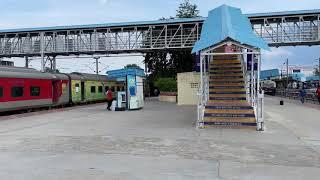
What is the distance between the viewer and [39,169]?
383 inches

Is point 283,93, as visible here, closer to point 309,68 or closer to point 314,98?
point 314,98

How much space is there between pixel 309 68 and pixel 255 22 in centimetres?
10212

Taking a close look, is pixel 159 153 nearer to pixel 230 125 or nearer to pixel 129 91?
pixel 230 125

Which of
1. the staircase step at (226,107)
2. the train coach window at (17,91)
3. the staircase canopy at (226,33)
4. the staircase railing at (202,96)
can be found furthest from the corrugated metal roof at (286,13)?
the staircase step at (226,107)

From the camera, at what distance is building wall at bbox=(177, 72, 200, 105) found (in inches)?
1495

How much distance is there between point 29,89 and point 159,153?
65.0ft

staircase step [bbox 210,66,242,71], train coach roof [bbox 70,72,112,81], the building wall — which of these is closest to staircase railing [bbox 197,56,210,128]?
staircase step [bbox 210,66,242,71]

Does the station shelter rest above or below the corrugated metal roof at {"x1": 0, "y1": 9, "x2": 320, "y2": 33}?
below

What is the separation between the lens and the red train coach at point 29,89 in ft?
87.7

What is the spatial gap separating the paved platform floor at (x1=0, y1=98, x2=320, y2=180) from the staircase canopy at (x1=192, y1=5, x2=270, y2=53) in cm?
317

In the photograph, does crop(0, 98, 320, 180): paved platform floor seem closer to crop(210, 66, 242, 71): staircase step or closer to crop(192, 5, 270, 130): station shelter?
crop(192, 5, 270, 130): station shelter

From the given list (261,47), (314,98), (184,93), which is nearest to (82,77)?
(184,93)

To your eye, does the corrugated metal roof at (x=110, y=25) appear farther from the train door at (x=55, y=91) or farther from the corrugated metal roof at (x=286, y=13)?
the train door at (x=55, y=91)

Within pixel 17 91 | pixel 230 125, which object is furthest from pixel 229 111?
pixel 17 91
